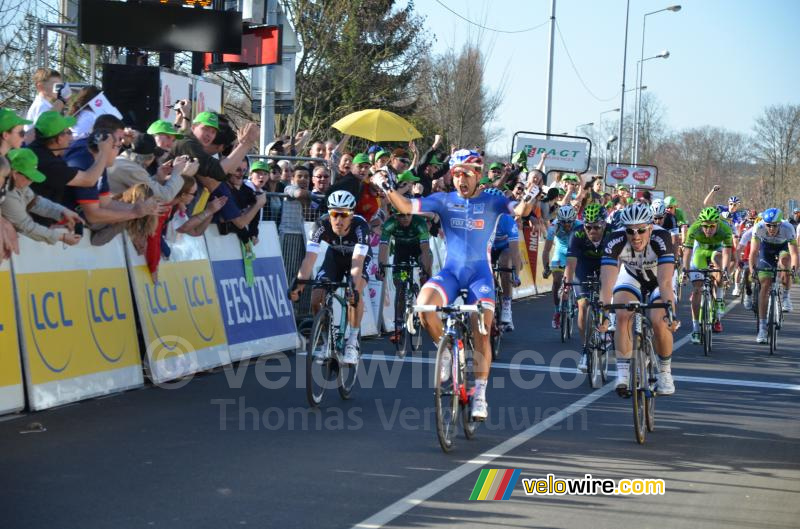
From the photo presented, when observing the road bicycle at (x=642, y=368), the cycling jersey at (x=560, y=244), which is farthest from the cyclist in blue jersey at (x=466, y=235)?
the cycling jersey at (x=560, y=244)

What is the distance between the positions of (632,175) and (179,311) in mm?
35413

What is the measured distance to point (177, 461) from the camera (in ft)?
24.6

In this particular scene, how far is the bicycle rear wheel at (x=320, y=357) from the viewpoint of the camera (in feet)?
31.4

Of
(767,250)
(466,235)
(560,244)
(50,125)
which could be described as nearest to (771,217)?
(767,250)

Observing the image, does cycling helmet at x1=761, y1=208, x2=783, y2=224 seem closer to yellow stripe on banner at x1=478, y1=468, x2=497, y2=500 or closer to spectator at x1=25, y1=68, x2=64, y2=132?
spectator at x1=25, y1=68, x2=64, y2=132

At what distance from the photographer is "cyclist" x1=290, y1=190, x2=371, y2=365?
10.4 meters

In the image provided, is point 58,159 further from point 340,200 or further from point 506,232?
point 506,232

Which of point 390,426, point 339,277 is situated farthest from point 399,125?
point 390,426

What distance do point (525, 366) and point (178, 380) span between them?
4256mm

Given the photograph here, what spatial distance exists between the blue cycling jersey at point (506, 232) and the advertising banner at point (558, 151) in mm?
18917

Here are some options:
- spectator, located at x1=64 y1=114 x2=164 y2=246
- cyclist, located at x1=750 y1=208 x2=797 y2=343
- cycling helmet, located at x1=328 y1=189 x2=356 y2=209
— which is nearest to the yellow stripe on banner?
cycling helmet, located at x1=328 y1=189 x2=356 y2=209

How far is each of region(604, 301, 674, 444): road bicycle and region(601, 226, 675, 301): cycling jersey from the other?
475 mm

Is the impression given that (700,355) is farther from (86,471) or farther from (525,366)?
(86,471)

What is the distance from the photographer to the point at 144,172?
10.6 meters
